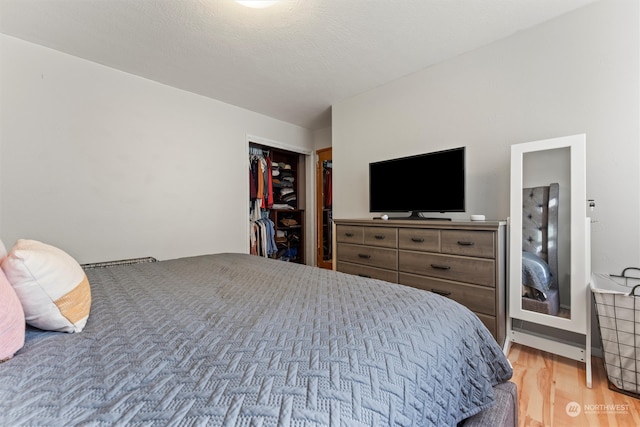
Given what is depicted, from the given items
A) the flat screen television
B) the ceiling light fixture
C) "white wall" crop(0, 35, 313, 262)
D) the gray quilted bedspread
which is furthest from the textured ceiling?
the gray quilted bedspread

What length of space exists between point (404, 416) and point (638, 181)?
215 centimetres

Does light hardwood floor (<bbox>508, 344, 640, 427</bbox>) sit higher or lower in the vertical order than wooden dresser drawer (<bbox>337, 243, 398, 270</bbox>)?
lower

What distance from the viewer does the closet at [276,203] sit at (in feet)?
13.0

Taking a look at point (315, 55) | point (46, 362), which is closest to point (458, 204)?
point (315, 55)

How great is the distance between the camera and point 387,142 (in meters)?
2.87

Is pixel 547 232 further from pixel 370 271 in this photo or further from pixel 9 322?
pixel 9 322

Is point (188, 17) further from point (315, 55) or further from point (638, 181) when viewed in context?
point (638, 181)

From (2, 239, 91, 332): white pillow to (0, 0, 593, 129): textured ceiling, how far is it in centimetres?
175

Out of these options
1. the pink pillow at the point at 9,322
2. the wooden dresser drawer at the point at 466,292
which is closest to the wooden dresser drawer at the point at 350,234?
the wooden dresser drawer at the point at 466,292

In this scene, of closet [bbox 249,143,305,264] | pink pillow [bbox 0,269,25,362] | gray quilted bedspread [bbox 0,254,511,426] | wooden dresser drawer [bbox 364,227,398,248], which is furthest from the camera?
closet [bbox 249,143,305,264]

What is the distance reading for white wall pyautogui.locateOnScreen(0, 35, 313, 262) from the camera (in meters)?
2.07

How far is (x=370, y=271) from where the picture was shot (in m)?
2.47
